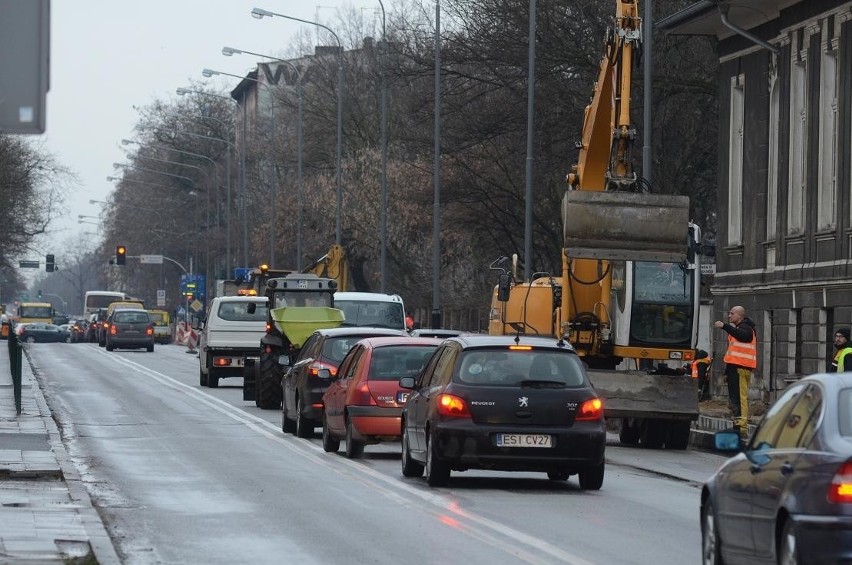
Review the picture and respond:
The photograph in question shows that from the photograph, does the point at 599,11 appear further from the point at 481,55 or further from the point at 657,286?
the point at 657,286

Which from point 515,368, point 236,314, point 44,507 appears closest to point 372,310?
point 236,314

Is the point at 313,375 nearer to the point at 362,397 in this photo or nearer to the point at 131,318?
the point at 362,397

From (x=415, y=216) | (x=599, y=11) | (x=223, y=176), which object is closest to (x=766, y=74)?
(x=599, y=11)

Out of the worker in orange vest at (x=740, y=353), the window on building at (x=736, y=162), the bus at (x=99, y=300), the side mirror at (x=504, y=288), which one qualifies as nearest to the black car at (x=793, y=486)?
the worker in orange vest at (x=740, y=353)

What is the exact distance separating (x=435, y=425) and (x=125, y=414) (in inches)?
587

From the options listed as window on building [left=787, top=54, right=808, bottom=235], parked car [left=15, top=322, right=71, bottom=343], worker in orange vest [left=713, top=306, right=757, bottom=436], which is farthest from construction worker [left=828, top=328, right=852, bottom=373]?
parked car [left=15, top=322, right=71, bottom=343]

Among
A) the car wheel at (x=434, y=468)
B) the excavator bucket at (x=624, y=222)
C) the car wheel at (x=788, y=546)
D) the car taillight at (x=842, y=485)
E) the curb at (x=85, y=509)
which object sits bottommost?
the curb at (x=85, y=509)

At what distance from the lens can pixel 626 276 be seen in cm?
2731

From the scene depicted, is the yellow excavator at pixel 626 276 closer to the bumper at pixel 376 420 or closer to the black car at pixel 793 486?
the bumper at pixel 376 420

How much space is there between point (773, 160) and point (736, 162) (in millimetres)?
2401

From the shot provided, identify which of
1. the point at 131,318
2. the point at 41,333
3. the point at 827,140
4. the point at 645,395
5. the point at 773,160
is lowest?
the point at 41,333

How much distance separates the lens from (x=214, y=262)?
12094 centimetres

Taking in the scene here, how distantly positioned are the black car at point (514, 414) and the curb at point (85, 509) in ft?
10.7

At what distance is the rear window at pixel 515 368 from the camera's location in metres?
17.7
